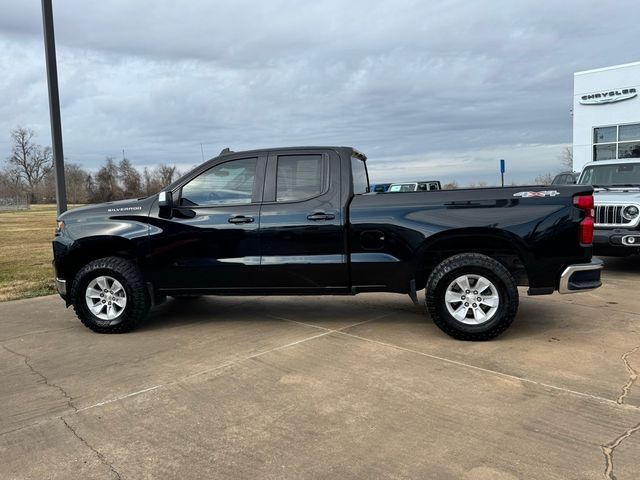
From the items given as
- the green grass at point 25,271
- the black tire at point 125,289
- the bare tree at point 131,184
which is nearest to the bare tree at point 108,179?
the bare tree at point 131,184

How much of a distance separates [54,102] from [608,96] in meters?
23.9

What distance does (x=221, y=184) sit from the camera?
591cm

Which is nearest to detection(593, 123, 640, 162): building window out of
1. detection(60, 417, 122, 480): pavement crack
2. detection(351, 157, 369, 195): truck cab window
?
detection(351, 157, 369, 195): truck cab window

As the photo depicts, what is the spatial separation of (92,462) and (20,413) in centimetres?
110

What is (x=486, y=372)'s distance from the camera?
4453 millimetres

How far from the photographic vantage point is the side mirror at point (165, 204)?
573 cm

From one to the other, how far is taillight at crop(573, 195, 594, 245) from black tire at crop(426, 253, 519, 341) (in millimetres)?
784

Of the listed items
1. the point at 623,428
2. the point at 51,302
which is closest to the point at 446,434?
the point at 623,428

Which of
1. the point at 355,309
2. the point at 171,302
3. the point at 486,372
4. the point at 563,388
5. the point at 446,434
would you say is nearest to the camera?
the point at 446,434

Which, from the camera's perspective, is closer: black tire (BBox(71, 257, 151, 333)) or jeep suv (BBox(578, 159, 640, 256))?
black tire (BBox(71, 257, 151, 333))

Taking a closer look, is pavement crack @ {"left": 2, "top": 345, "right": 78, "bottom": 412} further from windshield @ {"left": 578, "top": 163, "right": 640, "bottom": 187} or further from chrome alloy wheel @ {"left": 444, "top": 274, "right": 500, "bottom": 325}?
windshield @ {"left": 578, "top": 163, "right": 640, "bottom": 187}

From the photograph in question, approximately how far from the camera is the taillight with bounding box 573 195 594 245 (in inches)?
203

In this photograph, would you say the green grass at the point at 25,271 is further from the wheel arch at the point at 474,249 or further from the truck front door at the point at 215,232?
the wheel arch at the point at 474,249

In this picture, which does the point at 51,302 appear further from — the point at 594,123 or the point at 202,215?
the point at 594,123
